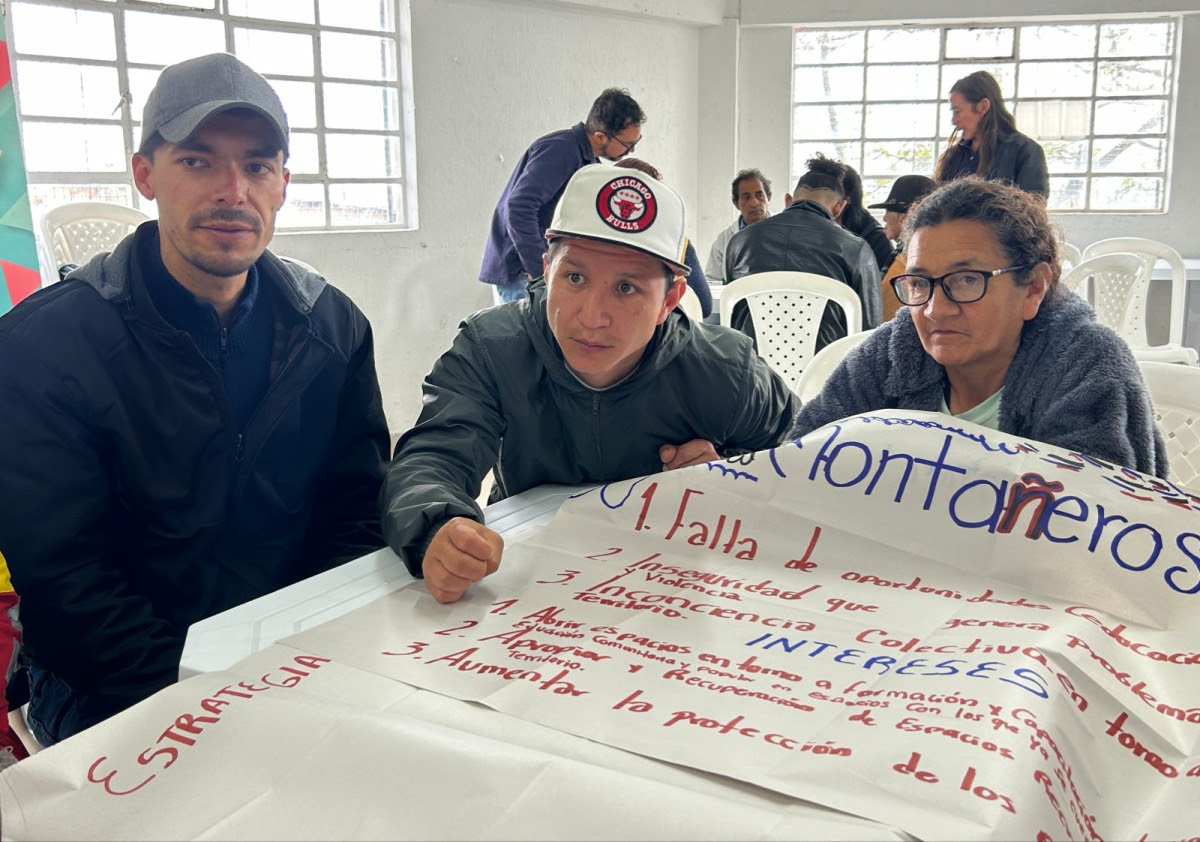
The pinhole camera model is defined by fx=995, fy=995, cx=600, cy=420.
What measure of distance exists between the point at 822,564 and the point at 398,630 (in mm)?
413

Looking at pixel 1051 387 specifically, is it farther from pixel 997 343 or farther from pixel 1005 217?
pixel 1005 217

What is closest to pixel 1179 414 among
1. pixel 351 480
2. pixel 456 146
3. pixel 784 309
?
pixel 351 480

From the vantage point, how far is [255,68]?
13.8ft

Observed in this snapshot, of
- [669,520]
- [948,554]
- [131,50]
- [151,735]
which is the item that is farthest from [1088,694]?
[131,50]

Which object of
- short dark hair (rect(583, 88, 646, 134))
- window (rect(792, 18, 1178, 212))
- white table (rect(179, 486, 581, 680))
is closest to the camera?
white table (rect(179, 486, 581, 680))

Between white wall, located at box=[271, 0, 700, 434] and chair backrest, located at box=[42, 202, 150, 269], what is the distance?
1260 millimetres

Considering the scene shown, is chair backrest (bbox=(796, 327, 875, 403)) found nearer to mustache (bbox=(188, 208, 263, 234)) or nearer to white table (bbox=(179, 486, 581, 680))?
white table (bbox=(179, 486, 581, 680))

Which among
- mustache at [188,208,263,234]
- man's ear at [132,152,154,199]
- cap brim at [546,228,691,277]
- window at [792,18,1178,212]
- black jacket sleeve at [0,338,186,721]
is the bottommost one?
black jacket sleeve at [0,338,186,721]

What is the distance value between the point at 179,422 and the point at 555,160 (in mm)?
2766

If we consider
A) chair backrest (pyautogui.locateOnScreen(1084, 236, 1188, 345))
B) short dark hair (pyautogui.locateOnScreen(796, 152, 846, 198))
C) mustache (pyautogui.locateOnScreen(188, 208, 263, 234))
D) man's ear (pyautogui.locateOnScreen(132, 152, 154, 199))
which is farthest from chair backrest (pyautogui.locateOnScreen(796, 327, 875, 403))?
chair backrest (pyautogui.locateOnScreen(1084, 236, 1188, 345))

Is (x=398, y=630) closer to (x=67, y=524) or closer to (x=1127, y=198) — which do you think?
(x=67, y=524)

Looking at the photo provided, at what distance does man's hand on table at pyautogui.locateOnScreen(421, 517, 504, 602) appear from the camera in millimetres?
947

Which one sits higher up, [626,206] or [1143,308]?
[626,206]

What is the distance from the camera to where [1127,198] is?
621cm
